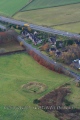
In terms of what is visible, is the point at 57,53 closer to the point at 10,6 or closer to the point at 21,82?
the point at 21,82

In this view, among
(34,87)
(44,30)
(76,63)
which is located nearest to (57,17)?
(44,30)

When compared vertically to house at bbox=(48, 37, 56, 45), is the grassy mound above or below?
below

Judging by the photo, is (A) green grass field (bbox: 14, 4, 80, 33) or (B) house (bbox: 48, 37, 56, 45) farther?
(A) green grass field (bbox: 14, 4, 80, 33)

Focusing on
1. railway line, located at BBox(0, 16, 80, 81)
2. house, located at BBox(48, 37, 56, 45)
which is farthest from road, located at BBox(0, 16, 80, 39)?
A: house, located at BBox(48, 37, 56, 45)

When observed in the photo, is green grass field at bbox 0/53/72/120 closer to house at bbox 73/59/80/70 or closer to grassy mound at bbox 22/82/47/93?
grassy mound at bbox 22/82/47/93

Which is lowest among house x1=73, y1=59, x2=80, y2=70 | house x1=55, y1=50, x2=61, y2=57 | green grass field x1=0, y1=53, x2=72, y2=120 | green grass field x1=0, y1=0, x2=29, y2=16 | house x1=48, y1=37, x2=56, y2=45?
green grass field x1=0, y1=53, x2=72, y2=120

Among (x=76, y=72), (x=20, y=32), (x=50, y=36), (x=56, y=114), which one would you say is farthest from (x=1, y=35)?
(x=56, y=114)

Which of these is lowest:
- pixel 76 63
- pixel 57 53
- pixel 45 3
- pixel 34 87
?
pixel 34 87
